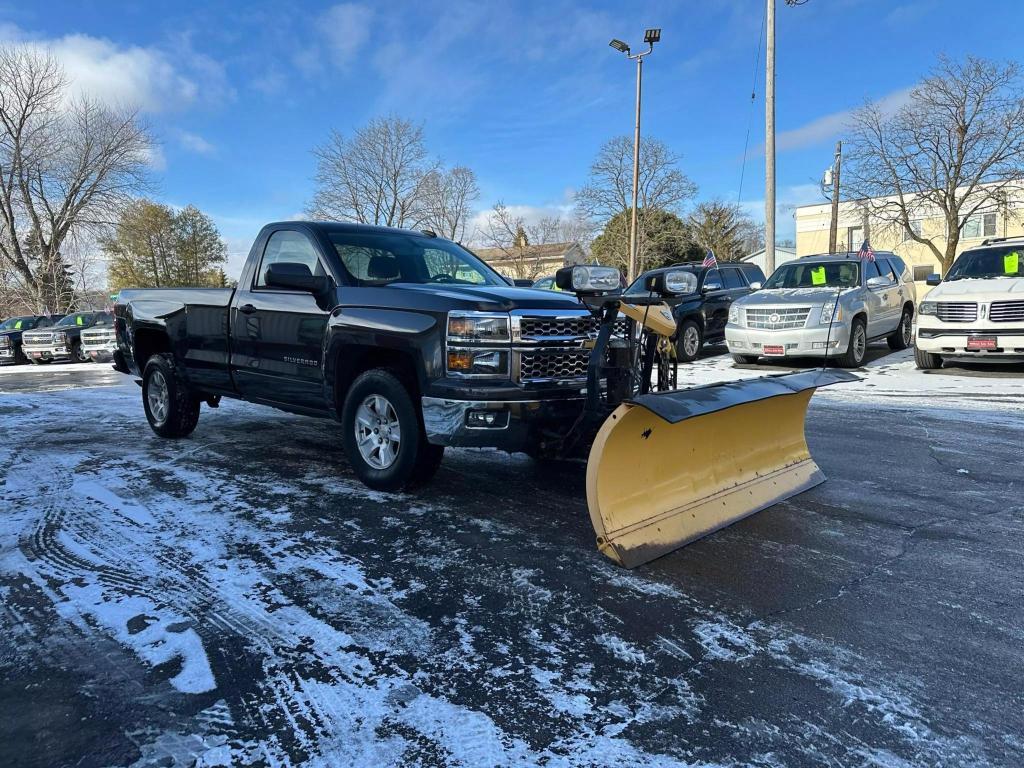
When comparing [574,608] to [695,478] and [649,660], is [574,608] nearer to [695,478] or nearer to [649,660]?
[649,660]

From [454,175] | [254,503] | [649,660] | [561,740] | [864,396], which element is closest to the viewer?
[561,740]

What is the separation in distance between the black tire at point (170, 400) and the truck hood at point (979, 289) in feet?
33.9

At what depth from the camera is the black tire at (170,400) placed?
678cm

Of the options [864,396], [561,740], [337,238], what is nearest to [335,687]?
[561,740]

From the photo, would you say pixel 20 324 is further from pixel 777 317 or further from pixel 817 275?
pixel 817 275

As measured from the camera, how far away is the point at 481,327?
13.7 ft

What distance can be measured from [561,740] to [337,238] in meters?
4.16

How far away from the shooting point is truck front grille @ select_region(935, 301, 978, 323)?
33.5 feet

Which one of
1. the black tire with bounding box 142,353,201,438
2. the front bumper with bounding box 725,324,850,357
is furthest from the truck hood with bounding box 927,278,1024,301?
the black tire with bounding box 142,353,201,438

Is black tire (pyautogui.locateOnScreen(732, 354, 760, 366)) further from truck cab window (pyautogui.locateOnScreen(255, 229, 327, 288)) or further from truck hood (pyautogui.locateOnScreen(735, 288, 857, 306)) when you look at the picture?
truck cab window (pyautogui.locateOnScreen(255, 229, 327, 288))

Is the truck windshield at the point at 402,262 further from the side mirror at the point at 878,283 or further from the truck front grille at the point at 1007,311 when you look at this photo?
the side mirror at the point at 878,283

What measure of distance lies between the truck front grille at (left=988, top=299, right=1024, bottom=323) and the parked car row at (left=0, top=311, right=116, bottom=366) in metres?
20.9

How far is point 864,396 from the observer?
364 inches

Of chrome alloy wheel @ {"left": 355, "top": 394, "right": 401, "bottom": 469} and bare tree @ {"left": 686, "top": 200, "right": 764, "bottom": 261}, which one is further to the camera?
bare tree @ {"left": 686, "top": 200, "right": 764, "bottom": 261}
